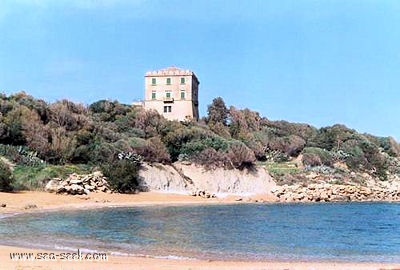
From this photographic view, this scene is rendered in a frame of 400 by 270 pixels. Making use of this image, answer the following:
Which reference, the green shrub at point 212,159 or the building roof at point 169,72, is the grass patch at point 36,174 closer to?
the green shrub at point 212,159

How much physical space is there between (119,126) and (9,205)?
31482mm

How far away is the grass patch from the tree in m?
41.9

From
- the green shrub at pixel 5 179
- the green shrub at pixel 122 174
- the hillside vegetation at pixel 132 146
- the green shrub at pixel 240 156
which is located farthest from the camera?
the green shrub at pixel 240 156

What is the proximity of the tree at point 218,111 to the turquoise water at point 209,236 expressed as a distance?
5373 centimetres

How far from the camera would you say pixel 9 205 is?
27094 millimetres

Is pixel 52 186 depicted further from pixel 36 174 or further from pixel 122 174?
pixel 122 174

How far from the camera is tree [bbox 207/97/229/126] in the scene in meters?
79.6

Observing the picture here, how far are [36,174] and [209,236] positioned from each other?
21.5m

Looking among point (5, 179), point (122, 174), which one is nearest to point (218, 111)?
point (122, 174)

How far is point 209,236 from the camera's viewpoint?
59.4 ft

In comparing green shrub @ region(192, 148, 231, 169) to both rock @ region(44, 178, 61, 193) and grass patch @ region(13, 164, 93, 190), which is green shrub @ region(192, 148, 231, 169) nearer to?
grass patch @ region(13, 164, 93, 190)

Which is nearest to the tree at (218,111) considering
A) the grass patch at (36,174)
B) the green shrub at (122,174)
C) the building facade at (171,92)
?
the building facade at (171,92)

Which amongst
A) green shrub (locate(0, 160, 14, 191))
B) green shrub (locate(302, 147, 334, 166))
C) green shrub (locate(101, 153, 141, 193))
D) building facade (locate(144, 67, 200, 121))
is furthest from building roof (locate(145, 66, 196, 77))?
green shrub (locate(0, 160, 14, 191))

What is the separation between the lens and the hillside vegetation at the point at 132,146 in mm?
40531
